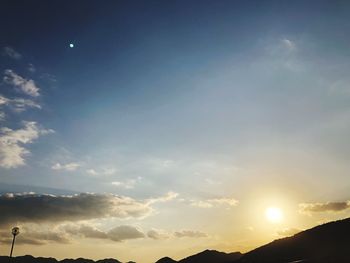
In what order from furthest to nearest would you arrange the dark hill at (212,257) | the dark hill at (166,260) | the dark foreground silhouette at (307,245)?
the dark hill at (166,260) → the dark hill at (212,257) → the dark foreground silhouette at (307,245)

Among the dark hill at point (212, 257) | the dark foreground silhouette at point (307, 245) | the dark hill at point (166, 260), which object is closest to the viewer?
the dark foreground silhouette at point (307, 245)

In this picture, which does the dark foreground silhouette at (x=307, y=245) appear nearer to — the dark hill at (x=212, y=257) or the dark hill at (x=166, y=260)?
the dark hill at (x=212, y=257)

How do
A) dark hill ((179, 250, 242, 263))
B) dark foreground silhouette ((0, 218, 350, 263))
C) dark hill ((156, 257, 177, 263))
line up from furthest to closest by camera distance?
dark hill ((156, 257, 177, 263))
dark hill ((179, 250, 242, 263))
dark foreground silhouette ((0, 218, 350, 263))

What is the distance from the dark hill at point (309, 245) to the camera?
204ft

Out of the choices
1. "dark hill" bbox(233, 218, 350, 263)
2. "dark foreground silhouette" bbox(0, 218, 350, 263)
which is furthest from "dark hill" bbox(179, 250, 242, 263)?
"dark hill" bbox(233, 218, 350, 263)

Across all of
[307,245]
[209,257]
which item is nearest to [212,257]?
[209,257]

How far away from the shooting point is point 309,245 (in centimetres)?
6756

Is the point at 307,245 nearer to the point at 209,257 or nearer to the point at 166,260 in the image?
the point at 209,257

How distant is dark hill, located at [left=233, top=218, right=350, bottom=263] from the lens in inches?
2448

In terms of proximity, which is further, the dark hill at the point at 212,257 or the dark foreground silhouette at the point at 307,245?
the dark hill at the point at 212,257

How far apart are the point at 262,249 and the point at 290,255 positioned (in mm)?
15690

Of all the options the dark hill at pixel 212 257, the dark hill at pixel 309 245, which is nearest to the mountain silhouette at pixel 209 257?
the dark hill at pixel 212 257

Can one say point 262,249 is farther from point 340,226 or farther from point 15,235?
point 15,235

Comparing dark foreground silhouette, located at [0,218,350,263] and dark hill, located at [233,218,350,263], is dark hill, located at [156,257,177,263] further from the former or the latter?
dark hill, located at [233,218,350,263]
